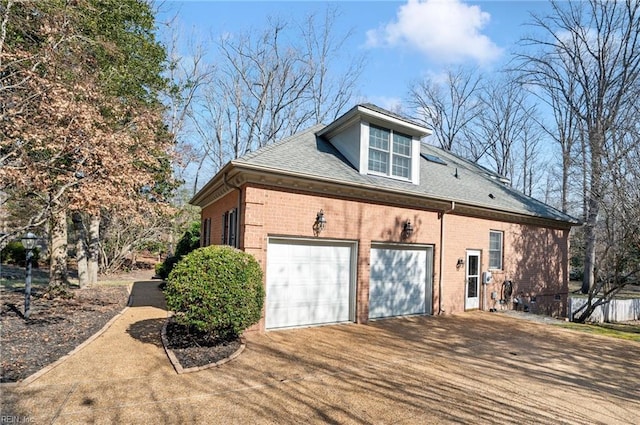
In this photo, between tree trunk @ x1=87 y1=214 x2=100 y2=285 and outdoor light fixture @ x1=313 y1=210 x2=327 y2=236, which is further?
tree trunk @ x1=87 y1=214 x2=100 y2=285

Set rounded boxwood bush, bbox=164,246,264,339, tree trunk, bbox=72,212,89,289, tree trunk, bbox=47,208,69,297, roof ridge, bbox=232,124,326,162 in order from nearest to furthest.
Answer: rounded boxwood bush, bbox=164,246,264,339 → roof ridge, bbox=232,124,326,162 → tree trunk, bbox=47,208,69,297 → tree trunk, bbox=72,212,89,289

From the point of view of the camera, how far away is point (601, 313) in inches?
607

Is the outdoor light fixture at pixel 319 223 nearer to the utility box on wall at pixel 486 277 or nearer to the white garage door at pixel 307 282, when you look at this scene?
the white garage door at pixel 307 282

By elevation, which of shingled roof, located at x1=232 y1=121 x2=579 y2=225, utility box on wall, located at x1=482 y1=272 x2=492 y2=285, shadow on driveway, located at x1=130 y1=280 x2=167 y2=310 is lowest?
shadow on driveway, located at x1=130 y1=280 x2=167 y2=310

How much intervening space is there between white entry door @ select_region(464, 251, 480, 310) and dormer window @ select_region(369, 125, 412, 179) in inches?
151

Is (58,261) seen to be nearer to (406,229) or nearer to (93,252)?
(93,252)

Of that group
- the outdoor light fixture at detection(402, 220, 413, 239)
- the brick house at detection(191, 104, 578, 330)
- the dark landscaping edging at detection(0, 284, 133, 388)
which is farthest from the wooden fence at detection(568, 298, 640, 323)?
the dark landscaping edging at detection(0, 284, 133, 388)

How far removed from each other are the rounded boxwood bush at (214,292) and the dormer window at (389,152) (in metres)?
5.41

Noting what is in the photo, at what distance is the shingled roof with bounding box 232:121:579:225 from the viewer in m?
8.66

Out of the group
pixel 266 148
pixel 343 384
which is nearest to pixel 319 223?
pixel 266 148

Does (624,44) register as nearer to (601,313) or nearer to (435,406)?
(601,313)

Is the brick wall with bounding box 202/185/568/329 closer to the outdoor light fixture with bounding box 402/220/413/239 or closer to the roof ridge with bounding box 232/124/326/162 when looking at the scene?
the outdoor light fixture with bounding box 402/220/413/239

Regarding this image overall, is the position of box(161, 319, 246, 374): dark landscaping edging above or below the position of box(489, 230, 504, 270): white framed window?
below

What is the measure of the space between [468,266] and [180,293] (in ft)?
31.3
